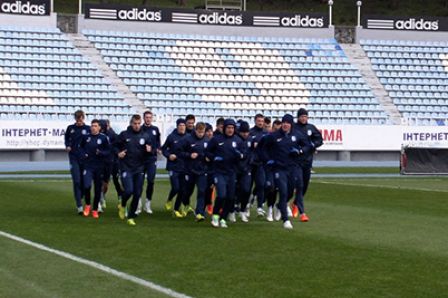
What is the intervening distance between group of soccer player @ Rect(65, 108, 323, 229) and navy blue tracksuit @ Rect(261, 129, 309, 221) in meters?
0.02

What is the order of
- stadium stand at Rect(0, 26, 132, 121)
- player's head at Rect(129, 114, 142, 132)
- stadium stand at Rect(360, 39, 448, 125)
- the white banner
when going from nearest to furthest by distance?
1. player's head at Rect(129, 114, 142, 132)
2. stadium stand at Rect(0, 26, 132, 121)
3. the white banner
4. stadium stand at Rect(360, 39, 448, 125)

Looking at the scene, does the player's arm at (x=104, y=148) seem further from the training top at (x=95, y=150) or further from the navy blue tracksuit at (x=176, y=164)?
the navy blue tracksuit at (x=176, y=164)

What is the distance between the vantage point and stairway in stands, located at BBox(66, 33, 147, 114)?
164 ft

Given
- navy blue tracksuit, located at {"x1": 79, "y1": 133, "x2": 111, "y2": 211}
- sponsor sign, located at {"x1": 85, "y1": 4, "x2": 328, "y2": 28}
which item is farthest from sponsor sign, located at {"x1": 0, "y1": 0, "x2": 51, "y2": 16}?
navy blue tracksuit, located at {"x1": 79, "y1": 133, "x2": 111, "y2": 211}

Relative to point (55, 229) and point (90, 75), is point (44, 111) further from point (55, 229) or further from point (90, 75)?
point (55, 229)

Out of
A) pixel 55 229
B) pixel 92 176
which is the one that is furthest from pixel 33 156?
pixel 55 229

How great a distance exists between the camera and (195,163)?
21125 mm

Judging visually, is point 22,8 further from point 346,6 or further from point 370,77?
point 346,6

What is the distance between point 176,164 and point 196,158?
919 millimetres

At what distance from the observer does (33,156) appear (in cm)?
4547

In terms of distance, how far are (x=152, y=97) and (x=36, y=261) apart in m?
37.5

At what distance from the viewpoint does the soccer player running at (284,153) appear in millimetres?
19219

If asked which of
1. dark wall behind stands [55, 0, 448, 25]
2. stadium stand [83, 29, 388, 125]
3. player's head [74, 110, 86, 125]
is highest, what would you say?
dark wall behind stands [55, 0, 448, 25]

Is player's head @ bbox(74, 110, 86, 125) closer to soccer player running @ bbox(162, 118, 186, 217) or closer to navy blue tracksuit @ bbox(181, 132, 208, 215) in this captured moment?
soccer player running @ bbox(162, 118, 186, 217)
